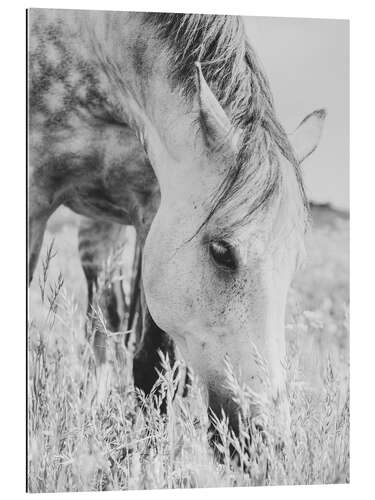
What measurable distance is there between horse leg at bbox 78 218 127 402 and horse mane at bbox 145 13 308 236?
0.46 metres

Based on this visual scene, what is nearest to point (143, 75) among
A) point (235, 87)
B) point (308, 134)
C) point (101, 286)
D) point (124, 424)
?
point (235, 87)

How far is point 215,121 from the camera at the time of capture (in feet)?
12.4

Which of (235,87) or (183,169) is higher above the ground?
(235,87)

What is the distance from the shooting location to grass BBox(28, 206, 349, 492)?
378 centimetres

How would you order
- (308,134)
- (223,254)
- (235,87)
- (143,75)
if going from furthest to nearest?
(308,134) → (143,75) → (235,87) → (223,254)

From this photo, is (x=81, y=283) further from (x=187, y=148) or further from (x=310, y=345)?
(x=310, y=345)

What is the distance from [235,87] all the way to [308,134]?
41cm

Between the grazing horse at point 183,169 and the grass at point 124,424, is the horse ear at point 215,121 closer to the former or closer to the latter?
the grazing horse at point 183,169

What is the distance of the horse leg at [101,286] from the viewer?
155 inches

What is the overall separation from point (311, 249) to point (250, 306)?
0.49 meters

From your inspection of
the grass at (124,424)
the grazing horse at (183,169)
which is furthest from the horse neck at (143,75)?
the grass at (124,424)

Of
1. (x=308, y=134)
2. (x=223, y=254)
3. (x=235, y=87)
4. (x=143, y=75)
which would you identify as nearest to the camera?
(x=223, y=254)

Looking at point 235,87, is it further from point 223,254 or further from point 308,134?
point 223,254

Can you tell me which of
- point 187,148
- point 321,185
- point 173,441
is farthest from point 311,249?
point 173,441
